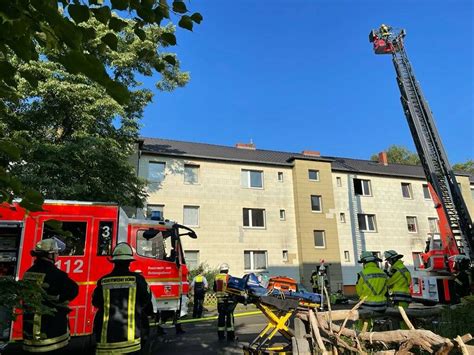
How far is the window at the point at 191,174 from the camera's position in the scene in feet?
78.2

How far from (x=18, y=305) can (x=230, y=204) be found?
21998 millimetres

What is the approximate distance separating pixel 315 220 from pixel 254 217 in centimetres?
415

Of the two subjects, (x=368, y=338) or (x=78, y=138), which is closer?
(x=368, y=338)

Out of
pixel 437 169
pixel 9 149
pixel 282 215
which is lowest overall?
pixel 9 149

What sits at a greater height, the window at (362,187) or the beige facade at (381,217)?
the window at (362,187)

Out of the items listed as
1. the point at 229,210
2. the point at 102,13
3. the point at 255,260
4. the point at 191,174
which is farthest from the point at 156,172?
the point at 102,13

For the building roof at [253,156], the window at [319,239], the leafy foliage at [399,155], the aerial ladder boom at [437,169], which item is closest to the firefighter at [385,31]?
the aerial ladder boom at [437,169]

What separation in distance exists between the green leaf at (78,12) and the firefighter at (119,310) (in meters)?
2.94

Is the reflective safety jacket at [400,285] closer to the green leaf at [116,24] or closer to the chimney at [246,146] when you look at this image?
the green leaf at [116,24]

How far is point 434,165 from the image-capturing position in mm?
13117

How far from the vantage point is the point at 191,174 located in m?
24.1

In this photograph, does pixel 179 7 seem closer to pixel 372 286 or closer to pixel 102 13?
pixel 102 13

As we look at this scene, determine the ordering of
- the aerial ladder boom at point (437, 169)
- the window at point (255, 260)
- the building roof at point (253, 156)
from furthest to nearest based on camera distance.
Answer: the building roof at point (253, 156) → the window at point (255, 260) → the aerial ladder boom at point (437, 169)

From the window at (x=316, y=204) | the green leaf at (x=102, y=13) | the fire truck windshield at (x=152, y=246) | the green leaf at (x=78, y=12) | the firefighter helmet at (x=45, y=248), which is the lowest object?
the firefighter helmet at (x=45, y=248)
